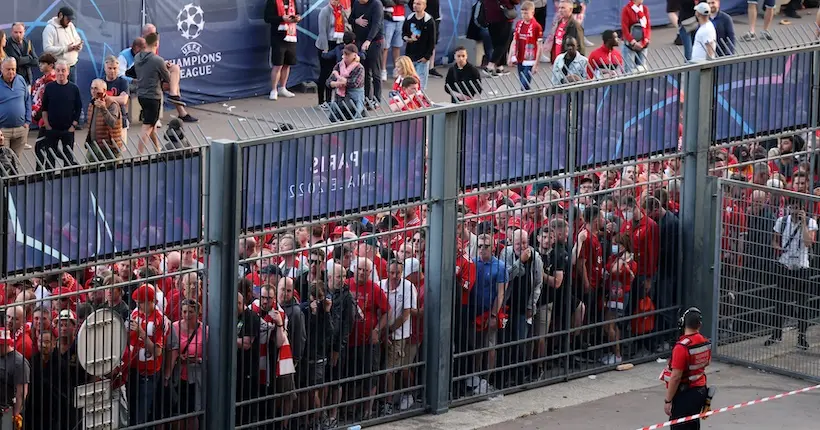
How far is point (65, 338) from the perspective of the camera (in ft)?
36.8

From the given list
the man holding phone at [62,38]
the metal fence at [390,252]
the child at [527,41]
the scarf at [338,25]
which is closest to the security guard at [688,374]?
the metal fence at [390,252]

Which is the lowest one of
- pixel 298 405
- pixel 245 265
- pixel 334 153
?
pixel 298 405

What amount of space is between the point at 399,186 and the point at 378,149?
36cm

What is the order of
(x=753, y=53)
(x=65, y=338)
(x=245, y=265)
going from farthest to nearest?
(x=753, y=53) < (x=245, y=265) < (x=65, y=338)

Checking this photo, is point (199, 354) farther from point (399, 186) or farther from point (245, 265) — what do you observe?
point (399, 186)

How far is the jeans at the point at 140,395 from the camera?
11594 millimetres

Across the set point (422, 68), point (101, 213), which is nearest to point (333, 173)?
point (101, 213)

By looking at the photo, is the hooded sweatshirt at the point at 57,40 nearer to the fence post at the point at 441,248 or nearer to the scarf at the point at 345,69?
the scarf at the point at 345,69

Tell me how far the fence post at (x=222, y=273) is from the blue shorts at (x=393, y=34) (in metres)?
12.6

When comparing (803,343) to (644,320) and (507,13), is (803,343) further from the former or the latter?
(507,13)

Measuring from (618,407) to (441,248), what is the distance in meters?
2.03

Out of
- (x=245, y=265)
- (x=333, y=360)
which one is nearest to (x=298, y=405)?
(x=333, y=360)

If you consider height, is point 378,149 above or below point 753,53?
below

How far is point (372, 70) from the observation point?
2333 centimetres
